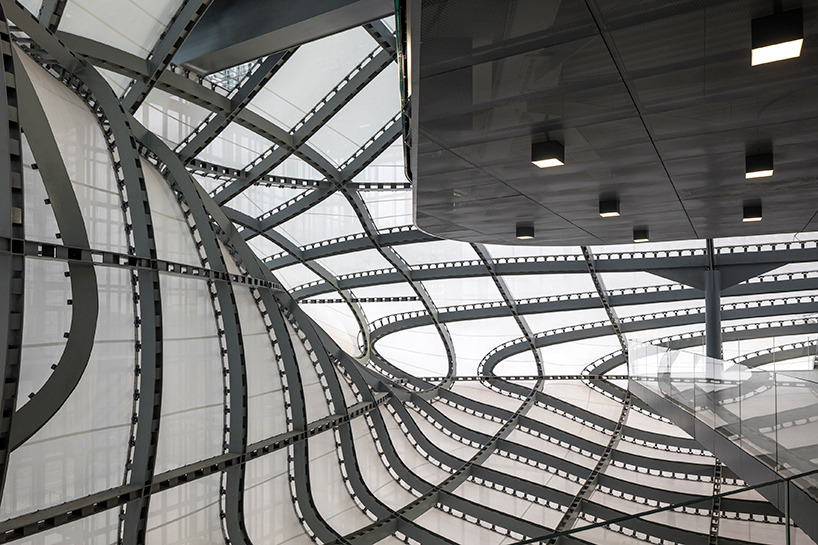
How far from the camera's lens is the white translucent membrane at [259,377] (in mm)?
22219

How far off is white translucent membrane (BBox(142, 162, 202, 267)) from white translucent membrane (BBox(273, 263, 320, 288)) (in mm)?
20263

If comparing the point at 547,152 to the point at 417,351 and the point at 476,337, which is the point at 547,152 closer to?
the point at 476,337

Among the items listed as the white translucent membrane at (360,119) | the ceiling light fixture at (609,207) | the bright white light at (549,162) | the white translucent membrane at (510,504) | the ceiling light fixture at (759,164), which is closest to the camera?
the bright white light at (549,162)

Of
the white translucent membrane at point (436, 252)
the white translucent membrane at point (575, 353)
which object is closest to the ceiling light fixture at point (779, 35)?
the white translucent membrane at point (436, 252)

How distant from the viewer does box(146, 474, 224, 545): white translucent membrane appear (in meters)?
17.5

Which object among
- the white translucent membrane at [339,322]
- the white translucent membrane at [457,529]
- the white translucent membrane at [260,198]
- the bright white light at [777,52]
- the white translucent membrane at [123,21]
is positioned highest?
the white translucent membrane at [123,21]

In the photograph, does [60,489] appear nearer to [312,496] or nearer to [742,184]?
[312,496]

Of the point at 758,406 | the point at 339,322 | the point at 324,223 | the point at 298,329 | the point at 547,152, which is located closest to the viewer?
the point at 547,152

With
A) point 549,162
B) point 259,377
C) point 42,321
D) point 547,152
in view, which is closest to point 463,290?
point 259,377

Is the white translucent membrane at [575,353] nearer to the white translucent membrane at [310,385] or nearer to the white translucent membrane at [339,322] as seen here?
the white translucent membrane at [339,322]

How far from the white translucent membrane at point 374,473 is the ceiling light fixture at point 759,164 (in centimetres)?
2227

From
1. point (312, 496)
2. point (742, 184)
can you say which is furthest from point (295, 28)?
point (312, 496)

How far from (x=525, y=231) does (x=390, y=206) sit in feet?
50.5

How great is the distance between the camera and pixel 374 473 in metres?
→ 29.9
